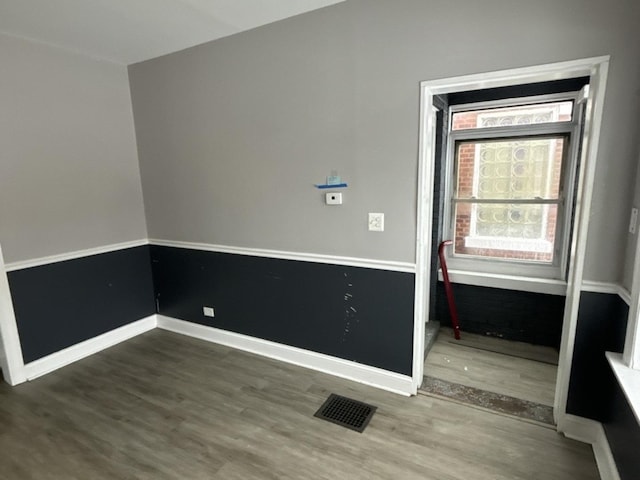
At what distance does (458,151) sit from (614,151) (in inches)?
68.0

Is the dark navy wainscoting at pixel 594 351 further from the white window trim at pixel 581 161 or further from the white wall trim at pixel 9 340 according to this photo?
the white wall trim at pixel 9 340

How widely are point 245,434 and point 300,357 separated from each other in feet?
2.75

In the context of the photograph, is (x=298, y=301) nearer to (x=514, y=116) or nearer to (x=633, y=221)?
(x=633, y=221)

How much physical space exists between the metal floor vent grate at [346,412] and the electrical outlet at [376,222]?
3.95 feet

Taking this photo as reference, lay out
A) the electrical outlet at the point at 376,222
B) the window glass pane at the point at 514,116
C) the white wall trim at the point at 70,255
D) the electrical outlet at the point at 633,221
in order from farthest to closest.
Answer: the window glass pane at the point at 514,116 → the white wall trim at the point at 70,255 → the electrical outlet at the point at 376,222 → the electrical outlet at the point at 633,221

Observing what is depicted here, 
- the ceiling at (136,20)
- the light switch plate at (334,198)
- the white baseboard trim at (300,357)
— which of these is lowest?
the white baseboard trim at (300,357)

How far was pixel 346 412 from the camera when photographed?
89.5 inches

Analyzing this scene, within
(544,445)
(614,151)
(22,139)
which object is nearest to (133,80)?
(22,139)

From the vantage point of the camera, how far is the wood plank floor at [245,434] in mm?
1846

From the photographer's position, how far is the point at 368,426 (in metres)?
2.15

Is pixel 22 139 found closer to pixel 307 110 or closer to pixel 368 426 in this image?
pixel 307 110

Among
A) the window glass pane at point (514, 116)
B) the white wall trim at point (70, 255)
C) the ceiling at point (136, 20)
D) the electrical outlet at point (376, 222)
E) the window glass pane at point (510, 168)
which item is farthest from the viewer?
the window glass pane at point (510, 168)

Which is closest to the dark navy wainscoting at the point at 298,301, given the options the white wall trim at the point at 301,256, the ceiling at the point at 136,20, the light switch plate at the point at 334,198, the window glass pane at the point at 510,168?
the white wall trim at the point at 301,256

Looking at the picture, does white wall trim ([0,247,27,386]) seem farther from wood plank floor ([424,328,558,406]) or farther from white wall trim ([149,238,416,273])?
wood plank floor ([424,328,558,406])
